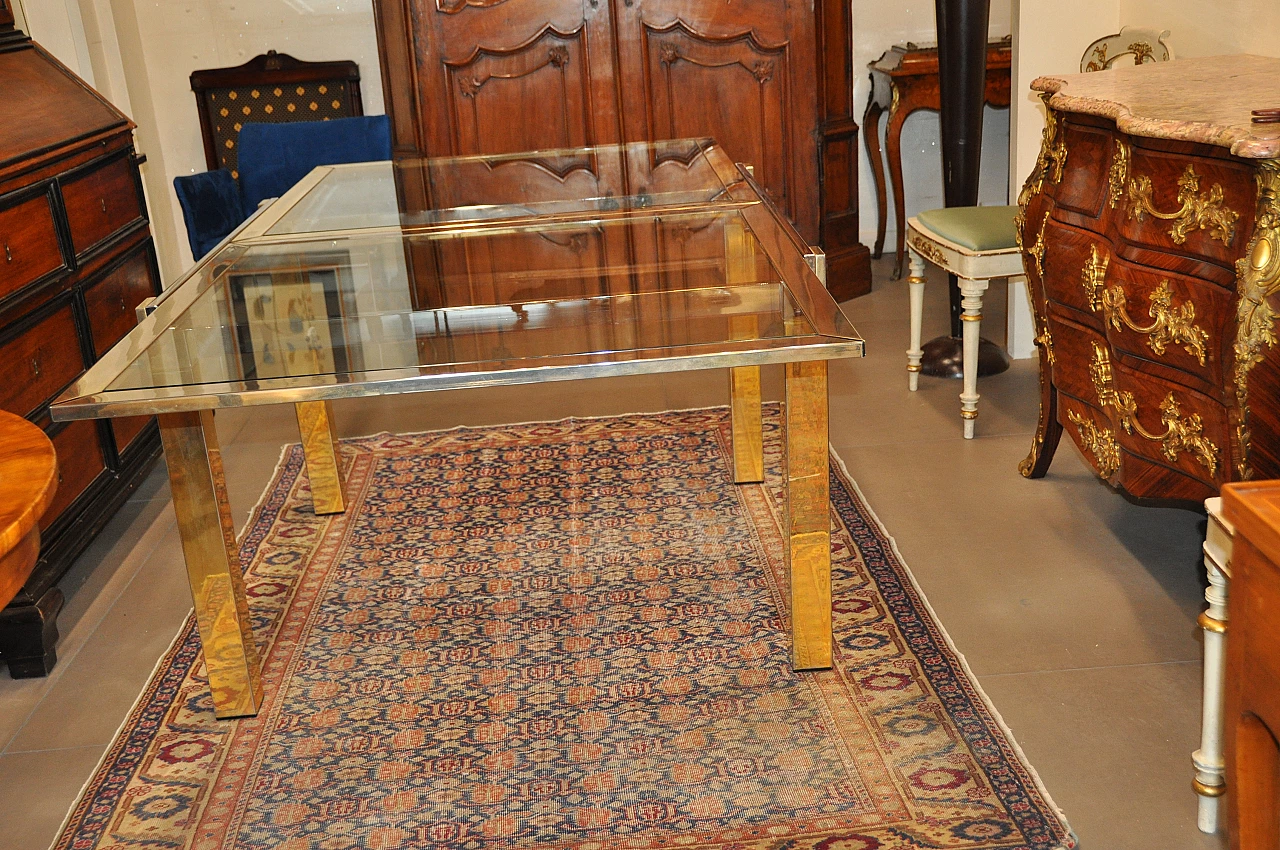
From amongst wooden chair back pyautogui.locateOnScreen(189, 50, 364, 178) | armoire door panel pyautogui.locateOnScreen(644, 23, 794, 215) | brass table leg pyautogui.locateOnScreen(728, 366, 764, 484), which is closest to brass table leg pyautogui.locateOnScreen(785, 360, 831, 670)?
brass table leg pyautogui.locateOnScreen(728, 366, 764, 484)

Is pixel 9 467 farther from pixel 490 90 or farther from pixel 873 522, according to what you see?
pixel 490 90

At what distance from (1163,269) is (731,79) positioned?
305 centimetres

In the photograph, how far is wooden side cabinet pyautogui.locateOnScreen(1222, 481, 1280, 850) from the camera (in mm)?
1271

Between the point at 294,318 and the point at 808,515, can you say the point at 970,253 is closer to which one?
the point at 808,515

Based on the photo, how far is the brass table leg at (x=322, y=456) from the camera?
3268 mm

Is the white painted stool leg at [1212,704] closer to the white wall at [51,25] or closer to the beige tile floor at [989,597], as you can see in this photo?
the beige tile floor at [989,597]

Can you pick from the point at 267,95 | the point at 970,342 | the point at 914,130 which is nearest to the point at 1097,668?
the point at 970,342

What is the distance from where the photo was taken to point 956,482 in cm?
325

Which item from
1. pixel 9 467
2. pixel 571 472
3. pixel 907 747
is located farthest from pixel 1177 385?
pixel 9 467

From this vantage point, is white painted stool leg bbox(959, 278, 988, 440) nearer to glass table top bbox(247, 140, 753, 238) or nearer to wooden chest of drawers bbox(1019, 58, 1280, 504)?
wooden chest of drawers bbox(1019, 58, 1280, 504)

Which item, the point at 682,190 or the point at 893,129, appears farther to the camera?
the point at 893,129

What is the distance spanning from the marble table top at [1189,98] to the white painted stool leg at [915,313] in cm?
105

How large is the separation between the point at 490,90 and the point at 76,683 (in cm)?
317

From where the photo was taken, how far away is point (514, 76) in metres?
4.93
